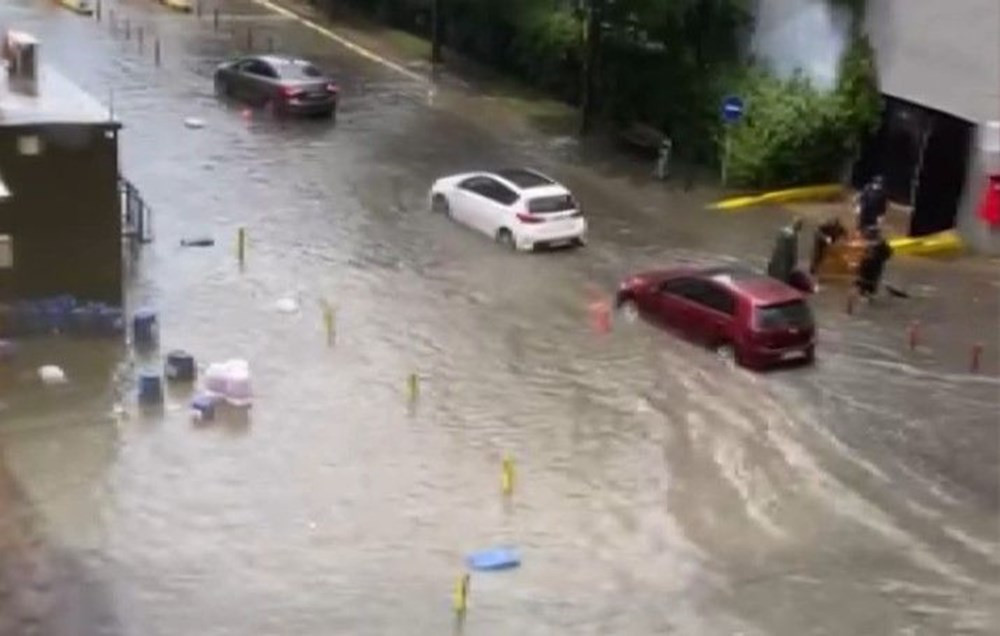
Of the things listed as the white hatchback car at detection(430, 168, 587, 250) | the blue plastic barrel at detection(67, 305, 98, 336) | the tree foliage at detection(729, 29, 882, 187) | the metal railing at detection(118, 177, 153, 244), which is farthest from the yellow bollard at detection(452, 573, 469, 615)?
the tree foliage at detection(729, 29, 882, 187)

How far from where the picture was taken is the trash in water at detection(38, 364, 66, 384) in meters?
26.3

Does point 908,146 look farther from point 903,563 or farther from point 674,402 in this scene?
point 903,563

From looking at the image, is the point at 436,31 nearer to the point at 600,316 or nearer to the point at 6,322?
the point at 600,316

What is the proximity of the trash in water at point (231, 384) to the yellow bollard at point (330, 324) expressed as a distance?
276 cm

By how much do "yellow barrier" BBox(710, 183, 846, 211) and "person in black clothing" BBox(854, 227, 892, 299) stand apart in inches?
232

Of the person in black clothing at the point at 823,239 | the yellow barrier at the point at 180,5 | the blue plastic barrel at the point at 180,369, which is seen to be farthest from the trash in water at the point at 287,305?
the yellow barrier at the point at 180,5

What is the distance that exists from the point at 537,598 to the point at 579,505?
8.77 feet

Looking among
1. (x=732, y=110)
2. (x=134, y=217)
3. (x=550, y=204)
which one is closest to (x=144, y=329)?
(x=134, y=217)

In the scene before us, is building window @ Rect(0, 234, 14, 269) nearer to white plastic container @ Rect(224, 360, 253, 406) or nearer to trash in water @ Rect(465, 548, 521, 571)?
white plastic container @ Rect(224, 360, 253, 406)

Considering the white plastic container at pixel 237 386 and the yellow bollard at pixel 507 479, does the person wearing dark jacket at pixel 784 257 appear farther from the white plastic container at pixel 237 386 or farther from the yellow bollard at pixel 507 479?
the white plastic container at pixel 237 386

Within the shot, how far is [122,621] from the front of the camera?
63.8 feet

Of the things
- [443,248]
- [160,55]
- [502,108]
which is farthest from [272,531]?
[160,55]

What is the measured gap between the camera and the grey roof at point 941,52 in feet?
115

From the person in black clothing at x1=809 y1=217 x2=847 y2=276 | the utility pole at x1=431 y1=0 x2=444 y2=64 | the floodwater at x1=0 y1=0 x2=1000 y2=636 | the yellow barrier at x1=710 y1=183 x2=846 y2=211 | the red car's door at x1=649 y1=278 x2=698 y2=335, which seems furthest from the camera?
the utility pole at x1=431 y1=0 x2=444 y2=64
